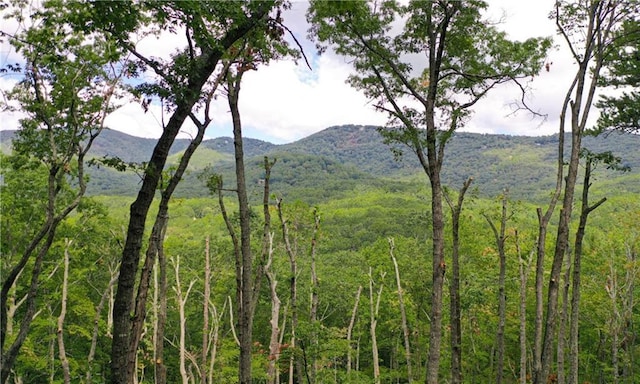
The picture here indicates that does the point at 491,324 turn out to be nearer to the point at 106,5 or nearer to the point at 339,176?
the point at 106,5

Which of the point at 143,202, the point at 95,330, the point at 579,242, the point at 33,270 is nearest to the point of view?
the point at 143,202

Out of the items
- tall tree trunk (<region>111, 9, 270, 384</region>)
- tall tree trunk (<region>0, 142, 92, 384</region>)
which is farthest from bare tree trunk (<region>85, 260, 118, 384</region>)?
tall tree trunk (<region>111, 9, 270, 384</region>)

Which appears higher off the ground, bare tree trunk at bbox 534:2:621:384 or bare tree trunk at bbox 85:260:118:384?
bare tree trunk at bbox 534:2:621:384

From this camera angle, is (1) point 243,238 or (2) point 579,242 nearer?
(1) point 243,238

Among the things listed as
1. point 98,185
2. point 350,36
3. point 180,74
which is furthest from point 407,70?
point 98,185

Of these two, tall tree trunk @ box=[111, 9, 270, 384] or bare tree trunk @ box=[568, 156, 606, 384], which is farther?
bare tree trunk @ box=[568, 156, 606, 384]

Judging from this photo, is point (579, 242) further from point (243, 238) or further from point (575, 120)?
point (243, 238)

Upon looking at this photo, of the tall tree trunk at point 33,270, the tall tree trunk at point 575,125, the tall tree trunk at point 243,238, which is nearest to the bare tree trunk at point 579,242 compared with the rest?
the tall tree trunk at point 575,125

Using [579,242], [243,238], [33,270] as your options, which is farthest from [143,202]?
[579,242]

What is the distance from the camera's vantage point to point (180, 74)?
5.24m

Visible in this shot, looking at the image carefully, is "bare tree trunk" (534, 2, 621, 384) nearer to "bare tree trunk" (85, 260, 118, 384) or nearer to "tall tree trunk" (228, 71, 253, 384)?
"tall tree trunk" (228, 71, 253, 384)

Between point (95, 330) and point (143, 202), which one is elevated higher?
point (143, 202)

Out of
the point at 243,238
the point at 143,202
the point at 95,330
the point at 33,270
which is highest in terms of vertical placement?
the point at 143,202

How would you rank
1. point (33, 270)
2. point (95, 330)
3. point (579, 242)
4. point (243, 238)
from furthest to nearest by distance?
point (95, 330) < point (579, 242) < point (243, 238) < point (33, 270)
